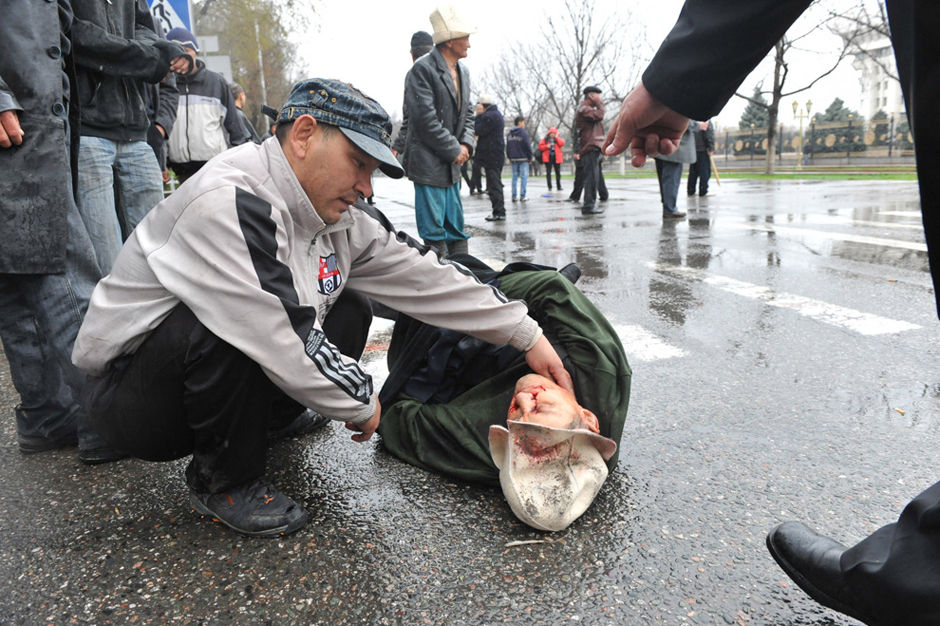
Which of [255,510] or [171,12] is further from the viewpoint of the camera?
[171,12]

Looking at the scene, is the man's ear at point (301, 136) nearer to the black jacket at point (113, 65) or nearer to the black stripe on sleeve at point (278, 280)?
the black stripe on sleeve at point (278, 280)

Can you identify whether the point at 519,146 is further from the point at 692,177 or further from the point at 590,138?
the point at 590,138

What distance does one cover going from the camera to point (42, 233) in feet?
7.68

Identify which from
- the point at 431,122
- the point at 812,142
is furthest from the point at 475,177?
the point at 812,142

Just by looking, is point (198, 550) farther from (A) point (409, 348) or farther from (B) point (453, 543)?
(A) point (409, 348)

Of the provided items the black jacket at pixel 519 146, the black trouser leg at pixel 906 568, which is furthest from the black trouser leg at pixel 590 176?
the black trouser leg at pixel 906 568

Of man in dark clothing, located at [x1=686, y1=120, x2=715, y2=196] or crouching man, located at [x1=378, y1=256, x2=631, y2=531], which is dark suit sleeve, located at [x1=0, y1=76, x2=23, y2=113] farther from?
man in dark clothing, located at [x1=686, y1=120, x2=715, y2=196]

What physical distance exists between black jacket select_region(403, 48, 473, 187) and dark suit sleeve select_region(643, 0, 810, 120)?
3920 millimetres

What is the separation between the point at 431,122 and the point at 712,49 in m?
4.08

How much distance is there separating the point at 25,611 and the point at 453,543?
1.03 meters

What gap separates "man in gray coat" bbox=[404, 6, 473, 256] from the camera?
213 inches

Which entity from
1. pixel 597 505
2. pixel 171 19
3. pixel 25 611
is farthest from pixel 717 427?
pixel 171 19

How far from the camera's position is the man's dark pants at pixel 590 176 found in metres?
11.4

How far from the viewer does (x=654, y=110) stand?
1.67 metres
